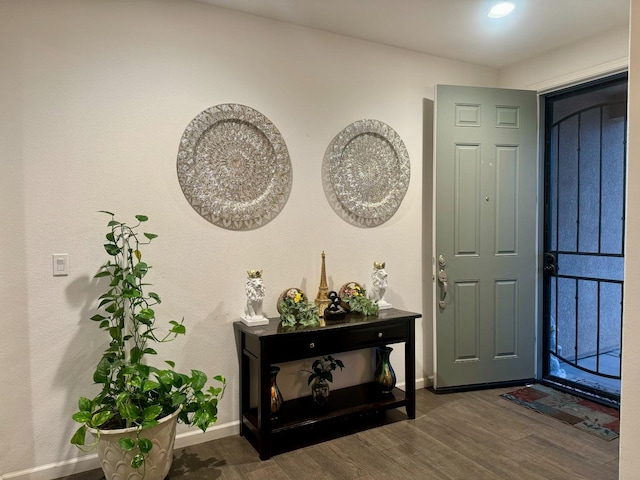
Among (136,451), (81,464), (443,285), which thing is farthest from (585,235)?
(81,464)

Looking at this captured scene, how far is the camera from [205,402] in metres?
2.26

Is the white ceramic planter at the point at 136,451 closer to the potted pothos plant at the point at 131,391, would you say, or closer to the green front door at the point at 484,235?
the potted pothos plant at the point at 131,391

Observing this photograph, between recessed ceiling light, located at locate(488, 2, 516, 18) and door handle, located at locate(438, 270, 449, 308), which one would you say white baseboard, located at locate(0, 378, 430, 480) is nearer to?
door handle, located at locate(438, 270, 449, 308)

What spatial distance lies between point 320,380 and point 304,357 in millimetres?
323

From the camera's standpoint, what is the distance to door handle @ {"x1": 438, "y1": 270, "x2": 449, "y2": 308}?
11.1ft

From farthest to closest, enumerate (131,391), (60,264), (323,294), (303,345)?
1. (323,294)
2. (303,345)
3. (60,264)
4. (131,391)

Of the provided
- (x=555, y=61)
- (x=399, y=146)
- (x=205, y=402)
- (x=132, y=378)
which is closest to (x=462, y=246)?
(x=399, y=146)

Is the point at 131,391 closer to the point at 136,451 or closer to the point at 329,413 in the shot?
the point at 136,451

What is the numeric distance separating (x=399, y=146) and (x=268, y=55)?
1158 millimetres

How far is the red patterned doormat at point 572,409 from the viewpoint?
278 cm

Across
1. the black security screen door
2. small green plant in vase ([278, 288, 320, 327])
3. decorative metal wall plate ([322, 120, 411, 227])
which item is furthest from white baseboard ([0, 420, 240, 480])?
the black security screen door

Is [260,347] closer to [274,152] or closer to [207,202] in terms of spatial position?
[207,202]

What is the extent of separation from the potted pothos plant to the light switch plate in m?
0.17

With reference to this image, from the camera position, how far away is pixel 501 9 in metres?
2.70
